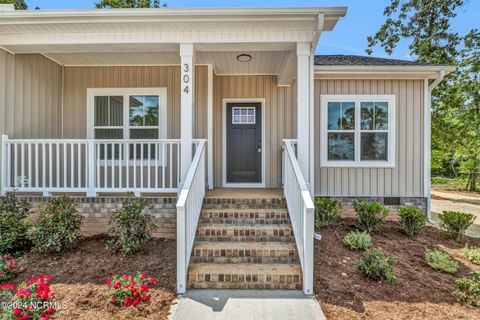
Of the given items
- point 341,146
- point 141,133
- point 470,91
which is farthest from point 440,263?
point 470,91

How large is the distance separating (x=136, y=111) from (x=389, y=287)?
18.5ft

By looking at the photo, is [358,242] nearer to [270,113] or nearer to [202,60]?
[270,113]

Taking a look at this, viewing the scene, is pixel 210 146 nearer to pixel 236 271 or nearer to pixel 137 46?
pixel 137 46

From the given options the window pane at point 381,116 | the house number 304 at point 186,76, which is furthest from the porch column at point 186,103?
the window pane at point 381,116

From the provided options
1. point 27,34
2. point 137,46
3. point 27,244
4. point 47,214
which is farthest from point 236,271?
point 27,34

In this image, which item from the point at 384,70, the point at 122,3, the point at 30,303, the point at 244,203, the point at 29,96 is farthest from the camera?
the point at 122,3

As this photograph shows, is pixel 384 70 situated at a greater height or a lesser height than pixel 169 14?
lesser

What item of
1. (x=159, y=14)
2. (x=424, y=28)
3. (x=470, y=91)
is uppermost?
(x=424, y=28)

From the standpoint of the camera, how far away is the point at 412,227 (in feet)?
16.9

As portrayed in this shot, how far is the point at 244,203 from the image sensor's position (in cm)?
466

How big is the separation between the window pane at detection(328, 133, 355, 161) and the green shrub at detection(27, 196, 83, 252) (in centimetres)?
500

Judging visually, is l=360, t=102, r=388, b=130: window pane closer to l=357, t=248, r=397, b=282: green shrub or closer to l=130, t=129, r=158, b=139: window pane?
l=357, t=248, r=397, b=282: green shrub

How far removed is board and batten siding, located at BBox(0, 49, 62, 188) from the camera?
4.92 meters

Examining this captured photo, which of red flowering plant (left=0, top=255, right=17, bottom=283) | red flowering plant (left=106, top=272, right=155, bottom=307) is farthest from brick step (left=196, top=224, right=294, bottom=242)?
red flowering plant (left=0, top=255, right=17, bottom=283)
